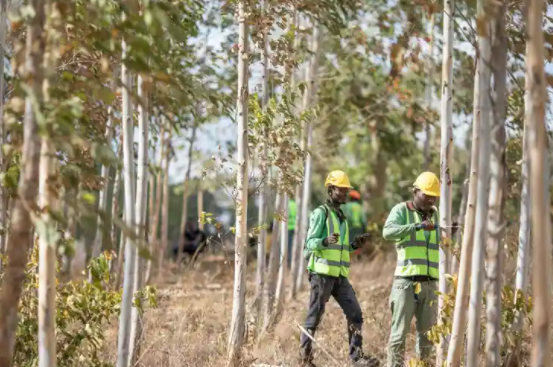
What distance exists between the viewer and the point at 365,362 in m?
7.34

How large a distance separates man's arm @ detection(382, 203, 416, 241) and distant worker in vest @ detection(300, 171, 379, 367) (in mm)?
634

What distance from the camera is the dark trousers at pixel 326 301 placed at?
7.61 m

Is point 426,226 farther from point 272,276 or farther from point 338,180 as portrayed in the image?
point 272,276

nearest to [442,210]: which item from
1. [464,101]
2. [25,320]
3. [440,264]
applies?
[440,264]

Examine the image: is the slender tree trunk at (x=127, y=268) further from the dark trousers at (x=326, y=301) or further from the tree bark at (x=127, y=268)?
the dark trousers at (x=326, y=301)

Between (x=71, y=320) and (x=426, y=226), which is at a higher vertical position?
(x=426, y=226)

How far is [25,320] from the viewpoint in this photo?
5.65 metres

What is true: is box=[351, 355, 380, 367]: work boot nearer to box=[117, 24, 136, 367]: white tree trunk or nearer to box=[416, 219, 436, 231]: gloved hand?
box=[416, 219, 436, 231]: gloved hand

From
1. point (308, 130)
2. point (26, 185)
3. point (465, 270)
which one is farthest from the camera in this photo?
point (308, 130)

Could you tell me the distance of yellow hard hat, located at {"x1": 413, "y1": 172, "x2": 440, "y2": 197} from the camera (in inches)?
279

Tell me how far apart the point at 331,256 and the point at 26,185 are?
412 centimetres

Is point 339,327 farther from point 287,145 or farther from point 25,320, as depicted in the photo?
point 25,320

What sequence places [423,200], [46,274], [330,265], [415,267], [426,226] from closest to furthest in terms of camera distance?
1. [46,274]
2. [426,226]
3. [415,267]
4. [423,200]
5. [330,265]

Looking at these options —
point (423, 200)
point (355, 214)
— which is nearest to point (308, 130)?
point (423, 200)
